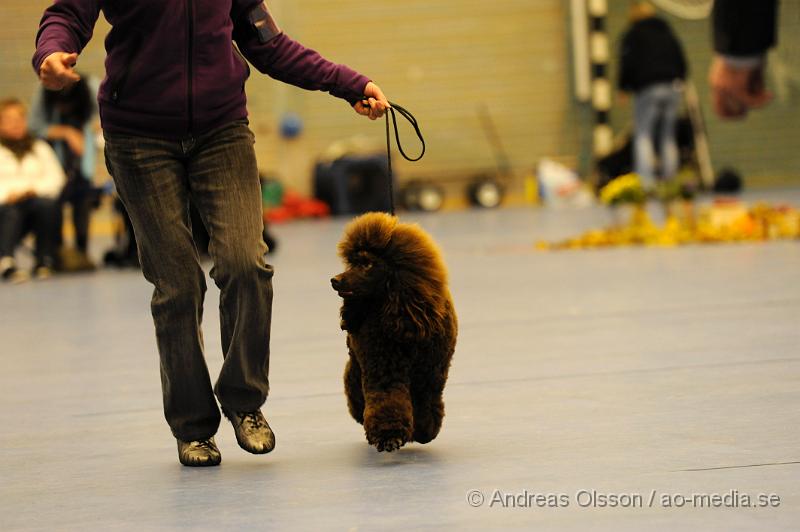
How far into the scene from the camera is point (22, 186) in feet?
36.4

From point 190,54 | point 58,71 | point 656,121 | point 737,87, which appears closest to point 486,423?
point 190,54

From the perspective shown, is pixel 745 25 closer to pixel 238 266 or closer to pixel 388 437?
pixel 388 437

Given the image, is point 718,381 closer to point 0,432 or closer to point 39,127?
point 0,432

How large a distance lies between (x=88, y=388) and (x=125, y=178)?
1.69 meters

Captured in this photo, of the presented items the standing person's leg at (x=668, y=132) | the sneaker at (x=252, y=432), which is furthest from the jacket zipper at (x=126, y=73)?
the standing person's leg at (x=668, y=132)

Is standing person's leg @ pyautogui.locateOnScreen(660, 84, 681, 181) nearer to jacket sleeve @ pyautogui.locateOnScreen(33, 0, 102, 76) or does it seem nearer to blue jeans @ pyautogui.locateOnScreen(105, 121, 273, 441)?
blue jeans @ pyautogui.locateOnScreen(105, 121, 273, 441)

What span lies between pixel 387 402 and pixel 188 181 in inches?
34.3

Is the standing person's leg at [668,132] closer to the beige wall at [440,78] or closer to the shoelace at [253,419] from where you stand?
the beige wall at [440,78]

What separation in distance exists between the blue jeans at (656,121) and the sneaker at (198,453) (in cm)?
1116

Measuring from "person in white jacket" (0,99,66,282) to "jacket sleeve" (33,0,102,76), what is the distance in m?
7.11

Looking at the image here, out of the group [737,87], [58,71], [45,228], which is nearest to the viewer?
[737,87]

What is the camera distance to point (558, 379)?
5.16 m

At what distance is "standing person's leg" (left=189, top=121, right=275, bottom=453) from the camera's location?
4059 millimetres

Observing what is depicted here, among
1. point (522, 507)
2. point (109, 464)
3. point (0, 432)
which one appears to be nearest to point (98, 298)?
point (0, 432)
